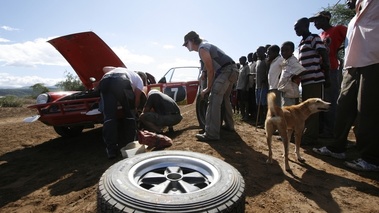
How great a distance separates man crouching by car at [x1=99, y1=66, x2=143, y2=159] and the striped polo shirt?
8.83 ft

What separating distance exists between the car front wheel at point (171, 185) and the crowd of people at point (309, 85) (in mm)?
1767

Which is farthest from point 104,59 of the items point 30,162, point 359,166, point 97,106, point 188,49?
point 359,166

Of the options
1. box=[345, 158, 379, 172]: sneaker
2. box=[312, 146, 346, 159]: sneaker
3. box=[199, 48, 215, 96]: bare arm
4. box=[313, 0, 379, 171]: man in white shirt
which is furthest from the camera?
box=[199, 48, 215, 96]: bare arm

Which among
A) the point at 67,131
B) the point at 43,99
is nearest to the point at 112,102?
the point at 43,99

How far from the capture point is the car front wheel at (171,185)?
1517mm

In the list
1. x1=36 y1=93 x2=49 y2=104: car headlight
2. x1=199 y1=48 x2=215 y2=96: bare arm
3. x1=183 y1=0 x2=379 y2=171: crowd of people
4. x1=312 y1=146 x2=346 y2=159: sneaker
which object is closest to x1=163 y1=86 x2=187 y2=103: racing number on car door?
x1=183 y1=0 x2=379 y2=171: crowd of people

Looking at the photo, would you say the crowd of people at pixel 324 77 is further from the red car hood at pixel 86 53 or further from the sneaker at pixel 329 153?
the red car hood at pixel 86 53

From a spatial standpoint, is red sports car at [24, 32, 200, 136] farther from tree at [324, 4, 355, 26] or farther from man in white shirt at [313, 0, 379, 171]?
tree at [324, 4, 355, 26]

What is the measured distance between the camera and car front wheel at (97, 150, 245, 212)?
1.52 meters

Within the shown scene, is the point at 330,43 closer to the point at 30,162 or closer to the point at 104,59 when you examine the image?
the point at 104,59

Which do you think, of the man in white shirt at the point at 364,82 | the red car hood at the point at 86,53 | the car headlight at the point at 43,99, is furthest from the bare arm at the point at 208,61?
the car headlight at the point at 43,99

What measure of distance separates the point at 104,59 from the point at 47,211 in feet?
11.7

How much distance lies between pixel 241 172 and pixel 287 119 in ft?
3.29

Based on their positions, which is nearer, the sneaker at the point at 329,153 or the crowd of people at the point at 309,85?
the crowd of people at the point at 309,85
